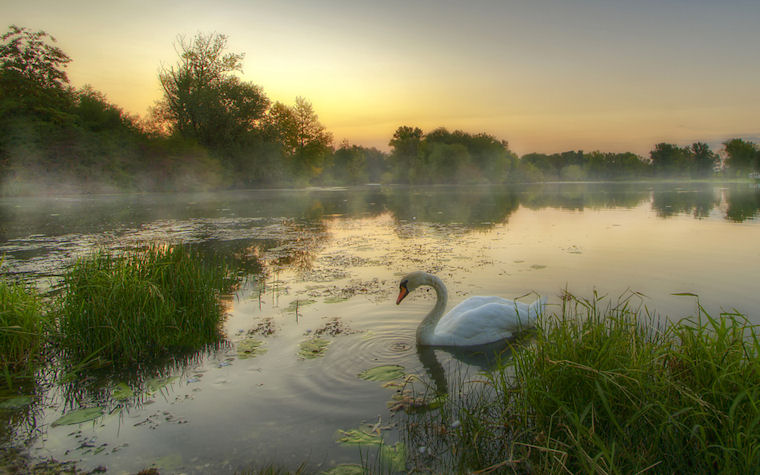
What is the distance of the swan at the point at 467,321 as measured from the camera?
5273 millimetres

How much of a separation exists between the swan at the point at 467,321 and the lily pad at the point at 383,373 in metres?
0.75

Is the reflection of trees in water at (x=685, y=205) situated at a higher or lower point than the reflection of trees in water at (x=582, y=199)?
lower

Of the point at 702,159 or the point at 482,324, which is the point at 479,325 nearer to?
the point at 482,324

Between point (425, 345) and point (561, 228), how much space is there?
12225 millimetres

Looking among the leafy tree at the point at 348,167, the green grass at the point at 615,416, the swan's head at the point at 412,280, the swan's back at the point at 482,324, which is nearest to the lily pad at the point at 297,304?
the swan's head at the point at 412,280

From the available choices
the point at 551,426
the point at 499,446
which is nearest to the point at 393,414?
the point at 499,446

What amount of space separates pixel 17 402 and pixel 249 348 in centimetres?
214

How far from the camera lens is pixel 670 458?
8.50ft

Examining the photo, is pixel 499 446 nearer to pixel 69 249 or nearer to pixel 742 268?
pixel 742 268

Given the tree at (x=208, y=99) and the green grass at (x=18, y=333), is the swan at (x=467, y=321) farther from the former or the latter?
the tree at (x=208, y=99)

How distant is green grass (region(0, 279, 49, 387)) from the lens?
4.26m

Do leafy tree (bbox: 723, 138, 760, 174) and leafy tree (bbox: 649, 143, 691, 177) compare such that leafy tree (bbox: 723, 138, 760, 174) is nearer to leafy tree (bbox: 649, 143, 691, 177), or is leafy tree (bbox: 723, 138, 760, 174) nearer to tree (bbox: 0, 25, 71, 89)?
leafy tree (bbox: 649, 143, 691, 177)

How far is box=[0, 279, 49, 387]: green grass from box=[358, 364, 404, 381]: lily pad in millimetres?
3298

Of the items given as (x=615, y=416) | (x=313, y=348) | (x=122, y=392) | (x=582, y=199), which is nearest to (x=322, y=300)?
(x=313, y=348)
